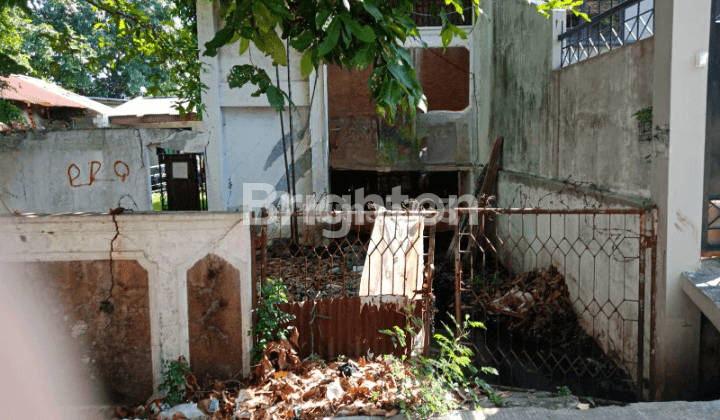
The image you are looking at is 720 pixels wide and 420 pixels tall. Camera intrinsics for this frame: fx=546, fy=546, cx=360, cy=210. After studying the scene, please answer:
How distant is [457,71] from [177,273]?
938 centimetres

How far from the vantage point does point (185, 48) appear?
7.93 meters

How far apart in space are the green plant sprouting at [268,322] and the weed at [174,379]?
1.68ft

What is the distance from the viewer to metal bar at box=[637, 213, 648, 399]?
4723 millimetres

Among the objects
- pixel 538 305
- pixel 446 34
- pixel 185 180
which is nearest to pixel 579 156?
pixel 538 305

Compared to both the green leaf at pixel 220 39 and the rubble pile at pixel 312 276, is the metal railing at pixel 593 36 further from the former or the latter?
the green leaf at pixel 220 39

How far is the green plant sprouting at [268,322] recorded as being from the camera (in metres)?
4.08

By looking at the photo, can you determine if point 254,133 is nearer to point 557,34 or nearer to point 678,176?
point 557,34

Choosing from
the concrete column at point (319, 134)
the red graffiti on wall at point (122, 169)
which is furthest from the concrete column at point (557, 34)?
the red graffiti on wall at point (122, 169)

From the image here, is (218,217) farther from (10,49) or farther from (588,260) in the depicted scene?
(10,49)

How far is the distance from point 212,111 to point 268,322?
7.19m

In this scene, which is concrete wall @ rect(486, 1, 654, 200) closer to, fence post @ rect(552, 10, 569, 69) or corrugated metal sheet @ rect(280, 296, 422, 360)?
fence post @ rect(552, 10, 569, 69)

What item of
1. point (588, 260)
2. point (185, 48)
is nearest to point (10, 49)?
point (185, 48)

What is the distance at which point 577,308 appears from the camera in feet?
22.7

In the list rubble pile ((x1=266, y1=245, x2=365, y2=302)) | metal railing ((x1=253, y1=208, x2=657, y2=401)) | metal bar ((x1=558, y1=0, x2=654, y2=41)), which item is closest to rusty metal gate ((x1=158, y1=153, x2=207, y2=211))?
rubble pile ((x1=266, y1=245, x2=365, y2=302))
